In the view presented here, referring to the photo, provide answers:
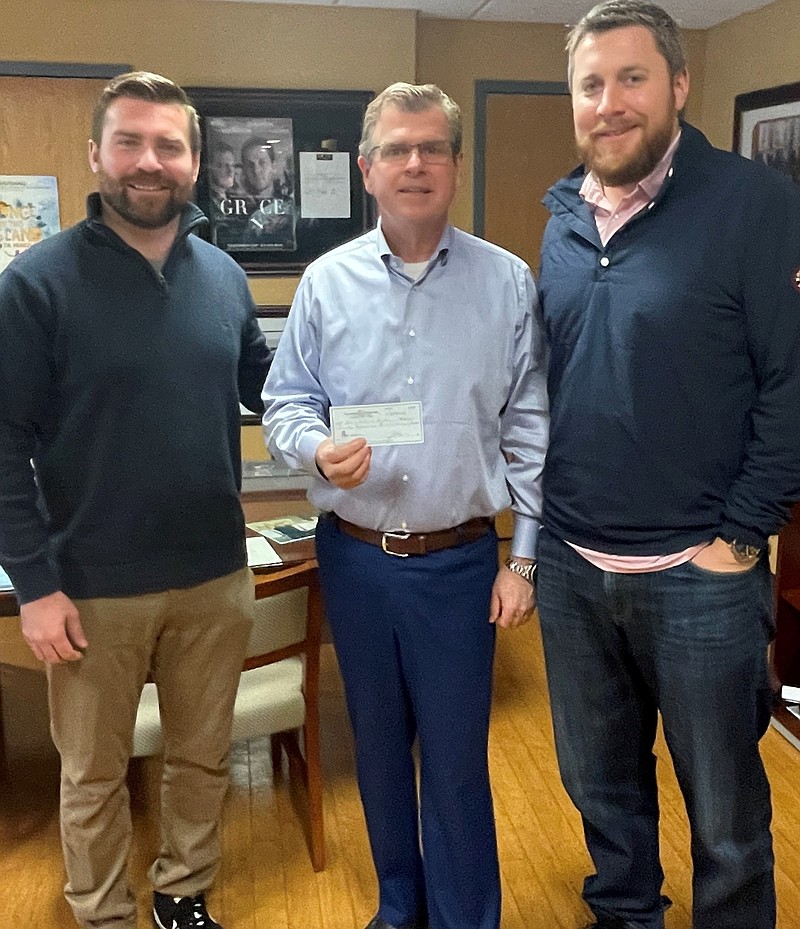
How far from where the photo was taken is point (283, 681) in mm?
2170

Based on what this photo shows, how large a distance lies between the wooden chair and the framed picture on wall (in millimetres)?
2614

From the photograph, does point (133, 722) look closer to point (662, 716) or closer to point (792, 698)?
point (662, 716)

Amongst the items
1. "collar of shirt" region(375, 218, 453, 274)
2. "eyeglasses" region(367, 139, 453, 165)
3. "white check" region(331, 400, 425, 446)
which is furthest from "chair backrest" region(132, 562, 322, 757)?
"eyeglasses" region(367, 139, 453, 165)

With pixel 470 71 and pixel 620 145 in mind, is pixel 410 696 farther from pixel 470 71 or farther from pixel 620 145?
pixel 470 71

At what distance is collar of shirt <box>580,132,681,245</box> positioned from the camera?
1.47 m

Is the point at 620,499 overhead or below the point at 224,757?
Answer: overhead

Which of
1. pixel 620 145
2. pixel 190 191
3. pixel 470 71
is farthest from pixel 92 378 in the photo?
pixel 470 71

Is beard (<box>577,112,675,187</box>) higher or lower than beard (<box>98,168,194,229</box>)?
higher

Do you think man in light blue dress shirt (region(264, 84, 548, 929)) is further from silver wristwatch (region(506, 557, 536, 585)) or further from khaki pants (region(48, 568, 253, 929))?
khaki pants (region(48, 568, 253, 929))

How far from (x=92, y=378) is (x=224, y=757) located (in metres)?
0.81

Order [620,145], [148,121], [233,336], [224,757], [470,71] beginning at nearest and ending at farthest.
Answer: [620,145] < [148,121] < [233,336] < [224,757] < [470,71]

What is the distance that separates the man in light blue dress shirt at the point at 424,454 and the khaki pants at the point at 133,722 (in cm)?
26

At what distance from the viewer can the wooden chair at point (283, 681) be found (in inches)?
76.8

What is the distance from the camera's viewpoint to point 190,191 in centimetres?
163
